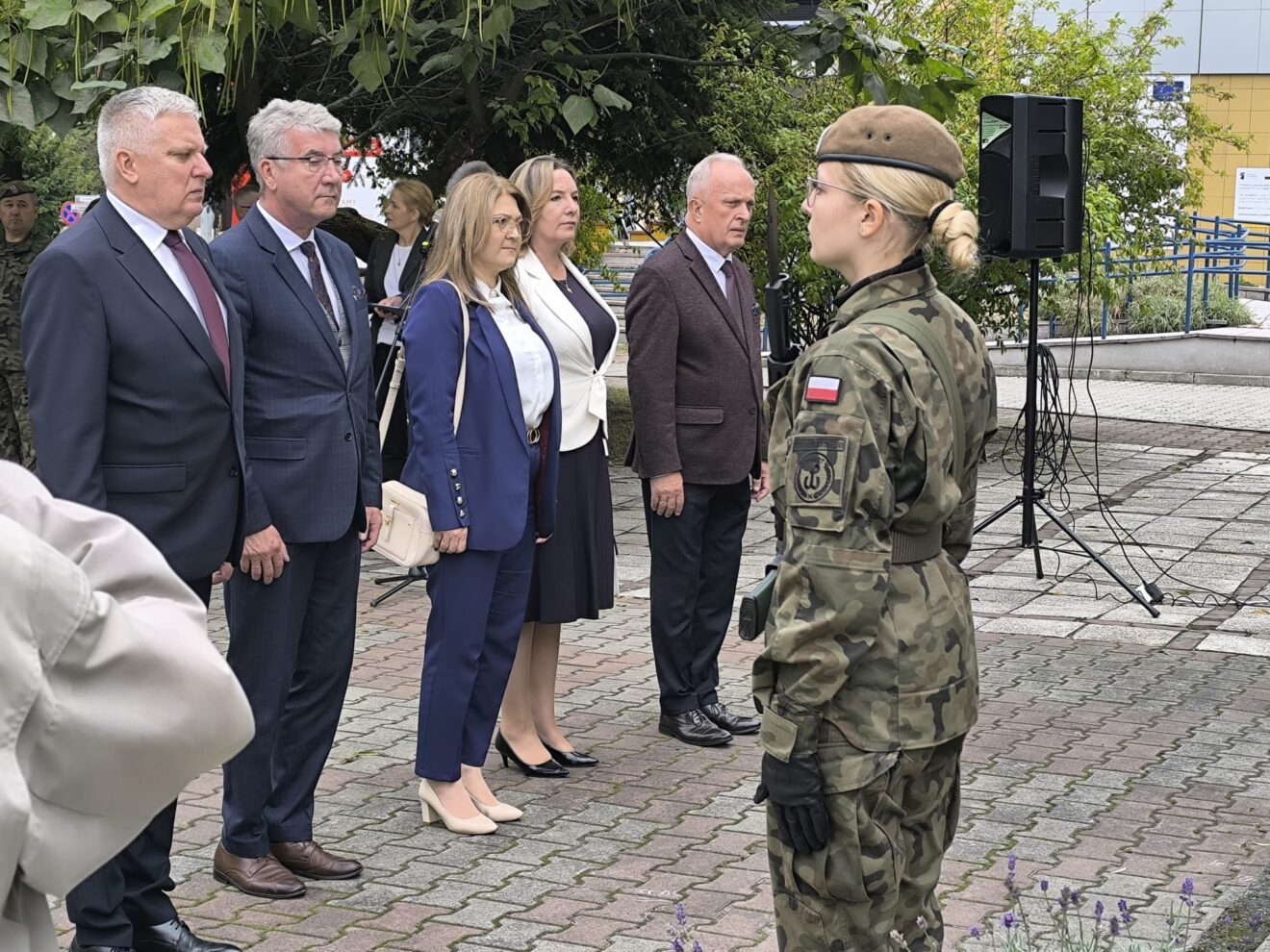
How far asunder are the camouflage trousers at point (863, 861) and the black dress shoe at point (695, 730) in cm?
309

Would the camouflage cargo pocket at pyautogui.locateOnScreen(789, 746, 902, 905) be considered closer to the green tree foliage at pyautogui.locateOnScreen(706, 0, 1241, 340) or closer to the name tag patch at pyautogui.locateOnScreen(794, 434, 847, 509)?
the name tag patch at pyautogui.locateOnScreen(794, 434, 847, 509)

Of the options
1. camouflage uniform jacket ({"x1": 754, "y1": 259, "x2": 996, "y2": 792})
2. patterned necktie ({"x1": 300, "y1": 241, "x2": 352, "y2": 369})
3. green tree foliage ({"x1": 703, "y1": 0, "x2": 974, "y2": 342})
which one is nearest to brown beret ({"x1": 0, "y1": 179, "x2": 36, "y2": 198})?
green tree foliage ({"x1": 703, "y1": 0, "x2": 974, "y2": 342})

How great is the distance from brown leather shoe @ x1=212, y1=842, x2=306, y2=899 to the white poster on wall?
1225 inches

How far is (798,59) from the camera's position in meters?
10.3

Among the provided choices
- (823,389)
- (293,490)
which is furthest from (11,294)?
(823,389)

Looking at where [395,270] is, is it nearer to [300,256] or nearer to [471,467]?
[471,467]

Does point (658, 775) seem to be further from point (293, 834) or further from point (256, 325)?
point (256, 325)

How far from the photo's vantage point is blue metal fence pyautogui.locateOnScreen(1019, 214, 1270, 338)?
15984 millimetres

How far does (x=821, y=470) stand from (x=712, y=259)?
3400 mm

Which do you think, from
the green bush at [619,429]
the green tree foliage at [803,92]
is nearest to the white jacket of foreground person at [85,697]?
the green tree foliage at [803,92]

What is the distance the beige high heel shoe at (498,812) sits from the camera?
5402 mm

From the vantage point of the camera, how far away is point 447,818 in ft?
17.4

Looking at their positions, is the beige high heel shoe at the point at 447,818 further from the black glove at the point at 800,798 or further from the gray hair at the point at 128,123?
the black glove at the point at 800,798

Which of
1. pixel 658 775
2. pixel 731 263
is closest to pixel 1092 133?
pixel 731 263
